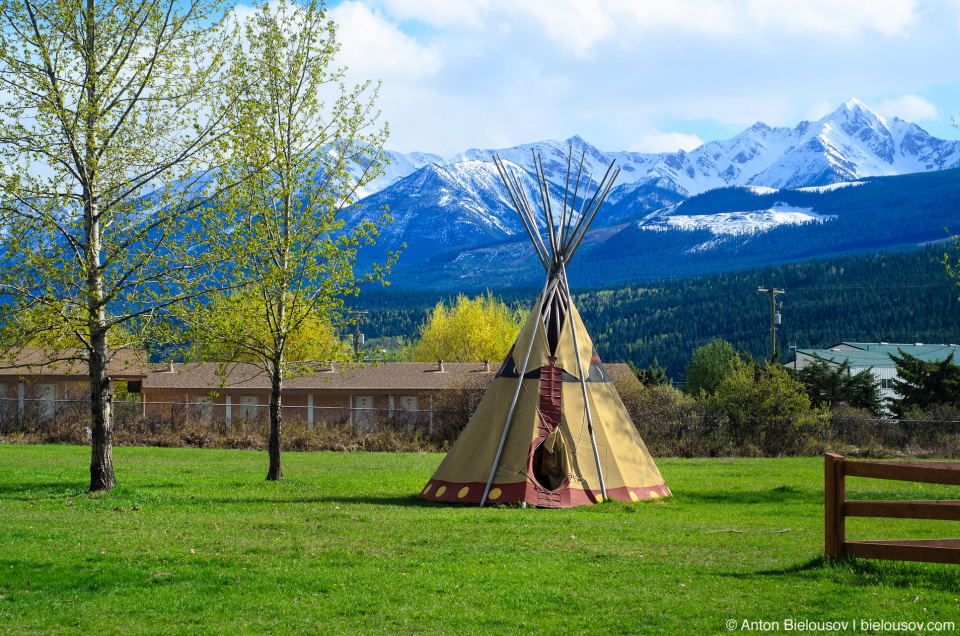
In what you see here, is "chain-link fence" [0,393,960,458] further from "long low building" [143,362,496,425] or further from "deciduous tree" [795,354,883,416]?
"long low building" [143,362,496,425]

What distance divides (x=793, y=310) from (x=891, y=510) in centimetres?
10943

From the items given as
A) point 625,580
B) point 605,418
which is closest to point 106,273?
point 605,418

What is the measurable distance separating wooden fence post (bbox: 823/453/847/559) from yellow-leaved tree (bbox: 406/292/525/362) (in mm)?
46565

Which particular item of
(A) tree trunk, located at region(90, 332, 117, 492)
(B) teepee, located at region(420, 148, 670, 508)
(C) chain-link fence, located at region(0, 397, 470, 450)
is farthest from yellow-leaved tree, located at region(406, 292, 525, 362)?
(A) tree trunk, located at region(90, 332, 117, 492)

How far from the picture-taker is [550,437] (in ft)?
45.2

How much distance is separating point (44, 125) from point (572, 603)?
1123 cm

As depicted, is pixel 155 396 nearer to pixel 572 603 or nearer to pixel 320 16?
pixel 320 16

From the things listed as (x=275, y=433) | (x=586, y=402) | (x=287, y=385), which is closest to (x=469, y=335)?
(x=287, y=385)

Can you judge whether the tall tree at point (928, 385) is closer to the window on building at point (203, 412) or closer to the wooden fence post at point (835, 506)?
the window on building at point (203, 412)

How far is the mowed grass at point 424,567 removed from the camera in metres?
6.41

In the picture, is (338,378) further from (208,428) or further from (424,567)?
(424,567)

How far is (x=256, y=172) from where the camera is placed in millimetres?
14484

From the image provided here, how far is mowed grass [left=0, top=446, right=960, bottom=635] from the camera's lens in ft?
21.0

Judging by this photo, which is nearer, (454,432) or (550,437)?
(550,437)
